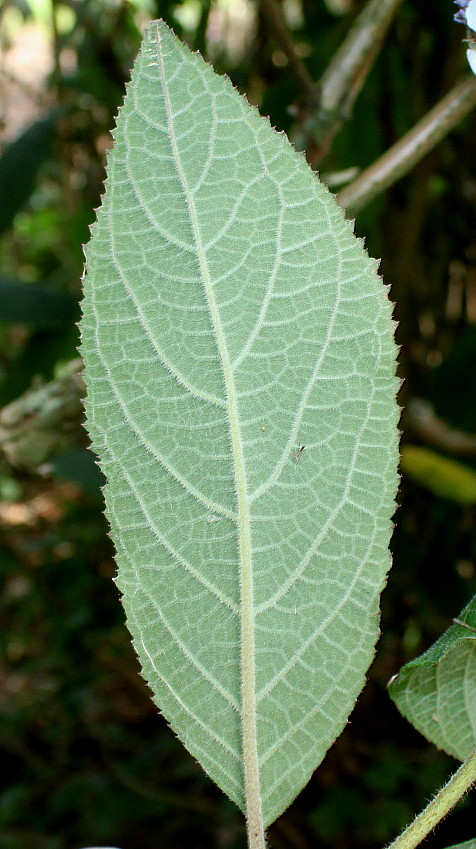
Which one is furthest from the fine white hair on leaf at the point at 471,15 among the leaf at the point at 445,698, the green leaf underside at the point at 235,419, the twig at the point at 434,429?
the twig at the point at 434,429

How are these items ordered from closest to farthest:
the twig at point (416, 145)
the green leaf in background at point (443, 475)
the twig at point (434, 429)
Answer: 1. the twig at point (416, 145)
2. the green leaf in background at point (443, 475)
3. the twig at point (434, 429)

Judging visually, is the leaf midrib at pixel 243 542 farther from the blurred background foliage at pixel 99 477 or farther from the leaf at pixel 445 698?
the blurred background foliage at pixel 99 477

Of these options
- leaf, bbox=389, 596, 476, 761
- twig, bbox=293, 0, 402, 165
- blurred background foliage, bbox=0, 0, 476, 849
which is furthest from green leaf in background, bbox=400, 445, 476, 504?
leaf, bbox=389, 596, 476, 761

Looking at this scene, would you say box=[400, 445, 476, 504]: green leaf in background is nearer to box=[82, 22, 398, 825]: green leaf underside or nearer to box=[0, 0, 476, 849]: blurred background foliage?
box=[0, 0, 476, 849]: blurred background foliage

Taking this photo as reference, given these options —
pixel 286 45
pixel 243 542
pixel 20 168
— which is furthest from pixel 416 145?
pixel 20 168

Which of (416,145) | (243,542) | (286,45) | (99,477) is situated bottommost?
(99,477)

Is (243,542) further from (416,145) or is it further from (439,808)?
(416,145)
